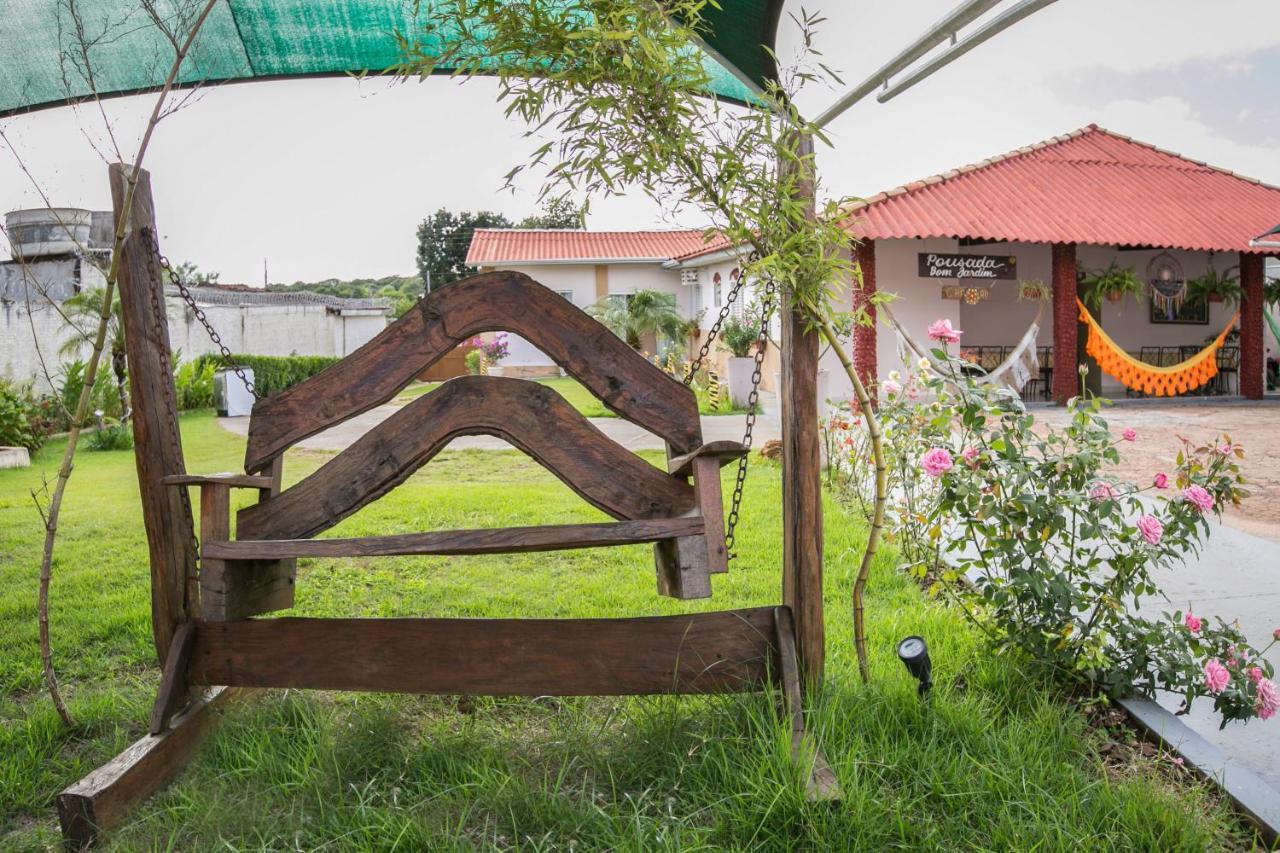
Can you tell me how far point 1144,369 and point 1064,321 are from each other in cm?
120

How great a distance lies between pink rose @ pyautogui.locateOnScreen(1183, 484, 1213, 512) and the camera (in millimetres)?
2533

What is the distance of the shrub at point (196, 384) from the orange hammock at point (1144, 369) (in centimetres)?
1324

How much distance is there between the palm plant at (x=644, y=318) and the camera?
17.5 meters

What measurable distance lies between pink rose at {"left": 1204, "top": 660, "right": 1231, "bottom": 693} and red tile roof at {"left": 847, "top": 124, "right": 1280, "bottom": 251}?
8.90 m

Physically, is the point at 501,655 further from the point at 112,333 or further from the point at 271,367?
the point at 271,367

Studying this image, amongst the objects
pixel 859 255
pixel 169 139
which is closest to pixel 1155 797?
pixel 169 139

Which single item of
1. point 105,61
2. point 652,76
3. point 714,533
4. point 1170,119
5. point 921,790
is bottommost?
point 921,790

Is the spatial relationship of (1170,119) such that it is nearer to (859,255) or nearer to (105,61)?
(859,255)

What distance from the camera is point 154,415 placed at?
263 cm

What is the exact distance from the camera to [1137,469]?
278 inches

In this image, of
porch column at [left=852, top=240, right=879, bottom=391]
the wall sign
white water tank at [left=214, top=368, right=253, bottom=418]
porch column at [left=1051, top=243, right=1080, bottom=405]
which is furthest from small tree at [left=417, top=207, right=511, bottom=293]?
porch column at [left=1051, top=243, right=1080, bottom=405]

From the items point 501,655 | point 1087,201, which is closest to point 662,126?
point 501,655

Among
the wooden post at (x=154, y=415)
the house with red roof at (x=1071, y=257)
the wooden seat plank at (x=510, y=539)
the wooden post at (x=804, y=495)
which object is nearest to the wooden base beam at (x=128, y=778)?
Answer: the wooden post at (x=154, y=415)

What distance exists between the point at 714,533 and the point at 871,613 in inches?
63.7
